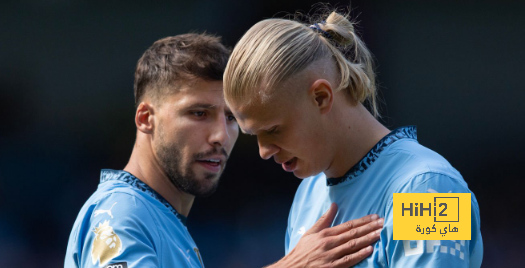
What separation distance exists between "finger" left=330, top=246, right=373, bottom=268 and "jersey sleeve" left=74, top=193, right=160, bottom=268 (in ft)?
1.89

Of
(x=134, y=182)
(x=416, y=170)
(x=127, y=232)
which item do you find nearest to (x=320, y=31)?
(x=416, y=170)

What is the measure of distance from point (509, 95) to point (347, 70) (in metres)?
3.52

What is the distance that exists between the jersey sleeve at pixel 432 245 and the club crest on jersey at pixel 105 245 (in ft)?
2.61

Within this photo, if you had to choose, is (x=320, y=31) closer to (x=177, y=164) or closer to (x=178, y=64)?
(x=178, y=64)

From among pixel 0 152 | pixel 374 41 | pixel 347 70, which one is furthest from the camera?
pixel 0 152

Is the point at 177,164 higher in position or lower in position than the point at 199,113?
lower

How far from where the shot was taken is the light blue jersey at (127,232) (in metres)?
1.67

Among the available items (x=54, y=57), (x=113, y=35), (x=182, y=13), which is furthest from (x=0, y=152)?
(x=182, y=13)

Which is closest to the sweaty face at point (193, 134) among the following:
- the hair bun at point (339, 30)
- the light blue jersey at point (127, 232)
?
the light blue jersey at point (127, 232)

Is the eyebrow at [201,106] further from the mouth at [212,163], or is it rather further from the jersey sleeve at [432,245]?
the jersey sleeve at [432,245]

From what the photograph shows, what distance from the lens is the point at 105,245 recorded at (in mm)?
1684

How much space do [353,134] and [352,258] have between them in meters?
0.31

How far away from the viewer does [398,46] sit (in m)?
4.46

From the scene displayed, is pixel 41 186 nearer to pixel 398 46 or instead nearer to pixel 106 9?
pixel 106 9
